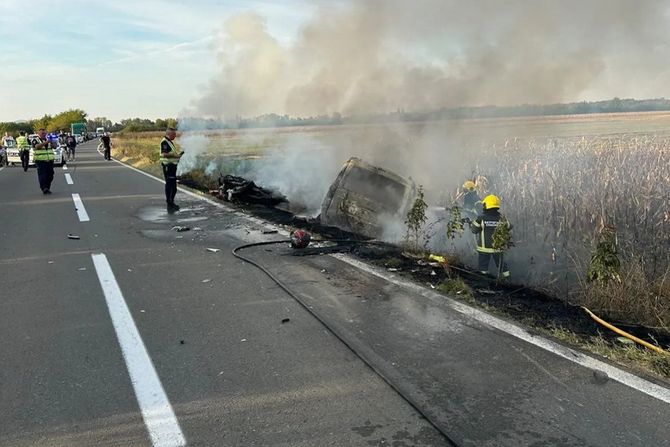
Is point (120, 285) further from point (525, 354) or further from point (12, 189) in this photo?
point (12, 189)

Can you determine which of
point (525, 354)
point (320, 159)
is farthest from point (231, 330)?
point (320, 159)

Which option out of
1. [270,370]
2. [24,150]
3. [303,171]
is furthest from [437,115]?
[24,150]

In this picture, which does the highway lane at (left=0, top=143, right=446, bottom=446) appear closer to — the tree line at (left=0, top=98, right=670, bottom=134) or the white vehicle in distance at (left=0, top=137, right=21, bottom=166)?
the tree line at (left=0, top=98, right=670, bottom=134)

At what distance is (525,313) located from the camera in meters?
4.68

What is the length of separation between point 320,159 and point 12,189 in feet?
31.0

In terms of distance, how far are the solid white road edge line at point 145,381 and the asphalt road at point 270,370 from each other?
1 cm

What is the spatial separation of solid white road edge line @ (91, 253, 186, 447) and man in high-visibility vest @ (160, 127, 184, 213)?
20.4ft

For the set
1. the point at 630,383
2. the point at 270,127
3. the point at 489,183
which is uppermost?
the point at 270,127

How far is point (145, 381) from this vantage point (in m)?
3.43

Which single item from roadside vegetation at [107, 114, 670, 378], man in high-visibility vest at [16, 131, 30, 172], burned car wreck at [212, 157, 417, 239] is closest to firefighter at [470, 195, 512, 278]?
roadside vegetation at [107, 114, 670, 378]

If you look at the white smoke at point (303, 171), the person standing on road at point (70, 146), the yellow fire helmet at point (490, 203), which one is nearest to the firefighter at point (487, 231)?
the yellow fire helmet at point (490, 203)

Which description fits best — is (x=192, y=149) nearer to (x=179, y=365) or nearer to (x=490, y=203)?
(x=490, y=203)

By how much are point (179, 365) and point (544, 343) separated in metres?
2.64

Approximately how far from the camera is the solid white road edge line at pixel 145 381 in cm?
281
